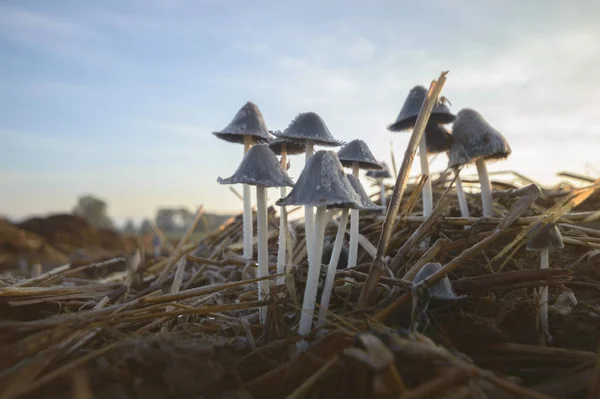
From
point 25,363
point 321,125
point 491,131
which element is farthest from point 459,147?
point 25,363

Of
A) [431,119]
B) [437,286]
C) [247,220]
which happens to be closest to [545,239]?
[437,286]

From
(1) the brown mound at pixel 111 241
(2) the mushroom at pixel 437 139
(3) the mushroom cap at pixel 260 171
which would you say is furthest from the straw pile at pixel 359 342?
(1) the brown mound at pixel 111 241

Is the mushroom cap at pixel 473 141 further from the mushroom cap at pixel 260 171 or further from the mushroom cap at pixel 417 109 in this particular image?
the mushroom cap at pixel 260 171

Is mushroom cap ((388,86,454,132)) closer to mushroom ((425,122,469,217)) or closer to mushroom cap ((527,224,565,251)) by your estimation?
mushroom ((425,122,469,217))

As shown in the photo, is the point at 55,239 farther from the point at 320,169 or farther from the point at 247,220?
the point at 320,169

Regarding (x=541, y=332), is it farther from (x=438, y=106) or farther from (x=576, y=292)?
(x=438, y=106)

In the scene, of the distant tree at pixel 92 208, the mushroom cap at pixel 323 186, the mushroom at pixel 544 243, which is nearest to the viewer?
the mushroom cap at pixel 323 186
